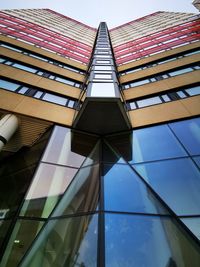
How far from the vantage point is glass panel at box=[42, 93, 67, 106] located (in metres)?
12.1

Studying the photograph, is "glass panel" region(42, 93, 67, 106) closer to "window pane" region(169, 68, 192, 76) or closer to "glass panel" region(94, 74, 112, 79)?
→ "glass panel" region(94, 74, 112, 79)

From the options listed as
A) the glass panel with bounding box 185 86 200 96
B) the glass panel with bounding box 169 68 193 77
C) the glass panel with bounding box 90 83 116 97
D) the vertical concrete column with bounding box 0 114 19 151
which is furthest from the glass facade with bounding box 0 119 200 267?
the glass panel with bounding box 169 68 193 77

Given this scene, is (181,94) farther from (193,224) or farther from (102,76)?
(193,224)

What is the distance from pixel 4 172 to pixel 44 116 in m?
3.46

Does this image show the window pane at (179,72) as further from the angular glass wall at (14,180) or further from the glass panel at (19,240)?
the glass panel at (19,240)

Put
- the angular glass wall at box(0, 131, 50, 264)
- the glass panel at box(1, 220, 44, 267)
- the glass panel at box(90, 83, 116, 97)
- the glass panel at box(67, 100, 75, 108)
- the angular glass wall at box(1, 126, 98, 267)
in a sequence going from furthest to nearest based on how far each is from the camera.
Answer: the glass panel at box(67, 100, 75, 108)
the glass panel at box(90, 83, 116, 97)
the angular glass wall at box(0, 131, 50, 264)
the angular glass wall at box(1, 126, 98, 267)
the glass panel at box(1, 220, 44, 267)

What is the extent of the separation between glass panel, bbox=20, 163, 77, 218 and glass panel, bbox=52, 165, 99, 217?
30cm

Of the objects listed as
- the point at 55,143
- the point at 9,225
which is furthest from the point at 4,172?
the point at 9,225

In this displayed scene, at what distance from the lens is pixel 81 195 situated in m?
6.24

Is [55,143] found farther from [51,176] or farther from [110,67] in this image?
[110,67]

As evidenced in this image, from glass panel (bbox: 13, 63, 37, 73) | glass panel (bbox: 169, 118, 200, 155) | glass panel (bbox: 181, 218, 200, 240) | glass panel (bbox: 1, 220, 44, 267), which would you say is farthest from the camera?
glass panel (bbox: 13, 63, 37, 73)

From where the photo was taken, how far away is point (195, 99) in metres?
11.0

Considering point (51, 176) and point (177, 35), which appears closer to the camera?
point (51, 176)

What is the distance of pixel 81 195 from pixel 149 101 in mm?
8643
